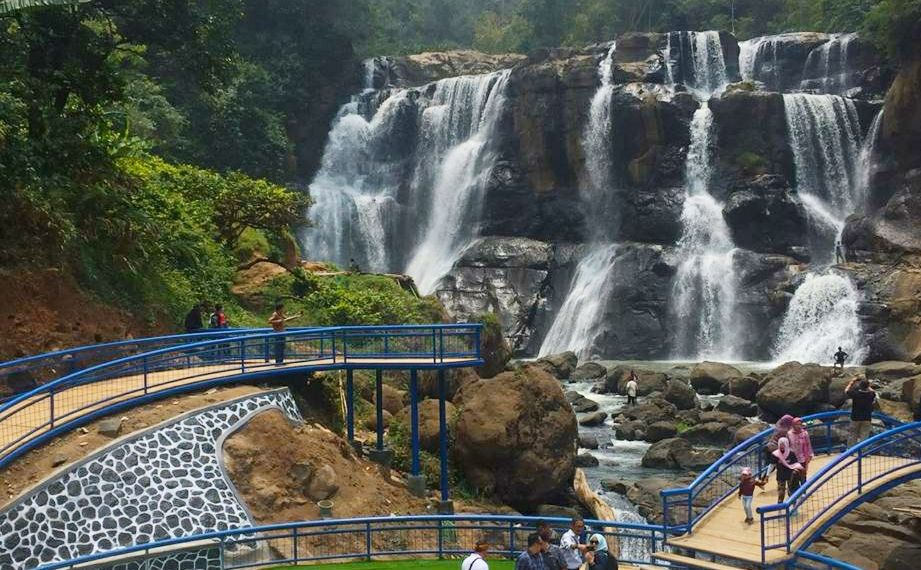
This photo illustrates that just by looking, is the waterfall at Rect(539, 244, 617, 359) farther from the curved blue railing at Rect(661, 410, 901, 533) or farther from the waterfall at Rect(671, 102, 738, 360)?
the curved blue railing at Rect(661, 410, 901, 533)

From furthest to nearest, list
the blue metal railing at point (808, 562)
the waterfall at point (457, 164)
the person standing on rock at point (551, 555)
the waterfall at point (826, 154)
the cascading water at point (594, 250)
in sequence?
the waterfall at point (457, 164) → the waterfall at point (826, 154) → the cascading water at point (594, 250) → the blue metal railing at point (808, 562) → the person standing on rock at point (551, 555)

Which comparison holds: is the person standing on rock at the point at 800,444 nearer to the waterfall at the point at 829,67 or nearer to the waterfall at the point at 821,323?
the waterfall at the point at 821,323

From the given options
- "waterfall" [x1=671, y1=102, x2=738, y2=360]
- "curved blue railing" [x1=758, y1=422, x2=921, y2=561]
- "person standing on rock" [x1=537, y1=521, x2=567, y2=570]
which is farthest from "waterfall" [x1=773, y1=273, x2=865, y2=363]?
"person standing on rock" [x1=537, y1=521, x2=567, y2=570]

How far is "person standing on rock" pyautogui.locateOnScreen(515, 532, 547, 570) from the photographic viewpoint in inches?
432

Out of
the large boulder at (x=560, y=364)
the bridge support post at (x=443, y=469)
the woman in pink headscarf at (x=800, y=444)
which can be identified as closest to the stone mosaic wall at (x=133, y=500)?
the bridge support post at (x=443, y=469)

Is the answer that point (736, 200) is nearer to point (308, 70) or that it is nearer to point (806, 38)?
point (806, 38)

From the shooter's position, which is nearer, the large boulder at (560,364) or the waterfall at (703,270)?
the large boulder at (560,364)

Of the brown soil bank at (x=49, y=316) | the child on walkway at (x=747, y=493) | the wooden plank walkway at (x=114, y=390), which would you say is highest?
the brown soil bank at (x=49, y=316)

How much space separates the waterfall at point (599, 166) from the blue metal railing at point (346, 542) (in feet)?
126

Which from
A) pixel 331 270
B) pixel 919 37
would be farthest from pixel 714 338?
pixel 331 270

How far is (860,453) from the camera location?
586 inches

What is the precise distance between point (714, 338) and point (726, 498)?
32482 millimetres

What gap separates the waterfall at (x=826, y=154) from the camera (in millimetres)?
50375

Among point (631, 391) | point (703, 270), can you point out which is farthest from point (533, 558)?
point (703, 270)
